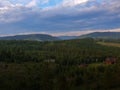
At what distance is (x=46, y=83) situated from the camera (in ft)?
277

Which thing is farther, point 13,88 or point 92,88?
point 92,88

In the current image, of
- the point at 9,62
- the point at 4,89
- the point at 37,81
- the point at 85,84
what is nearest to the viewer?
the point at 4,89

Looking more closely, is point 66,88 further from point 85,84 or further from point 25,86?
point 85,84

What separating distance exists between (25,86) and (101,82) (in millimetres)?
24320

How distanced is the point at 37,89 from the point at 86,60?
383ft

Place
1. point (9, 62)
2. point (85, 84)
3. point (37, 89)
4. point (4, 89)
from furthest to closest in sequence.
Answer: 1. point (9, 62)
2. point (85, 84)
3. point (37, 89)
4. point (4, 89)

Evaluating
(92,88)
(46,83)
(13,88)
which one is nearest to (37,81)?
(46,83)

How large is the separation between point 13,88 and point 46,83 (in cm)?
1038

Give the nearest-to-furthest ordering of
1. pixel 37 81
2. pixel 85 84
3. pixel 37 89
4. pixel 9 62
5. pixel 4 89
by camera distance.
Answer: pixel 4 89 → pixel 37 89 → pixel 37 81 → pixel 85 84 → pixel 9 62

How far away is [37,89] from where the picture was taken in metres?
82.8

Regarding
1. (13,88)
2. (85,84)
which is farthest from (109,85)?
(13,88)

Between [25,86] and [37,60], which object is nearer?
[25,86]

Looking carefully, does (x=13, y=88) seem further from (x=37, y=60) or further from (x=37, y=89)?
(x=37, y=60)

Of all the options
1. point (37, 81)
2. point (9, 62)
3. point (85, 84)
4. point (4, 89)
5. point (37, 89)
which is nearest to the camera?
point (4, 89)
